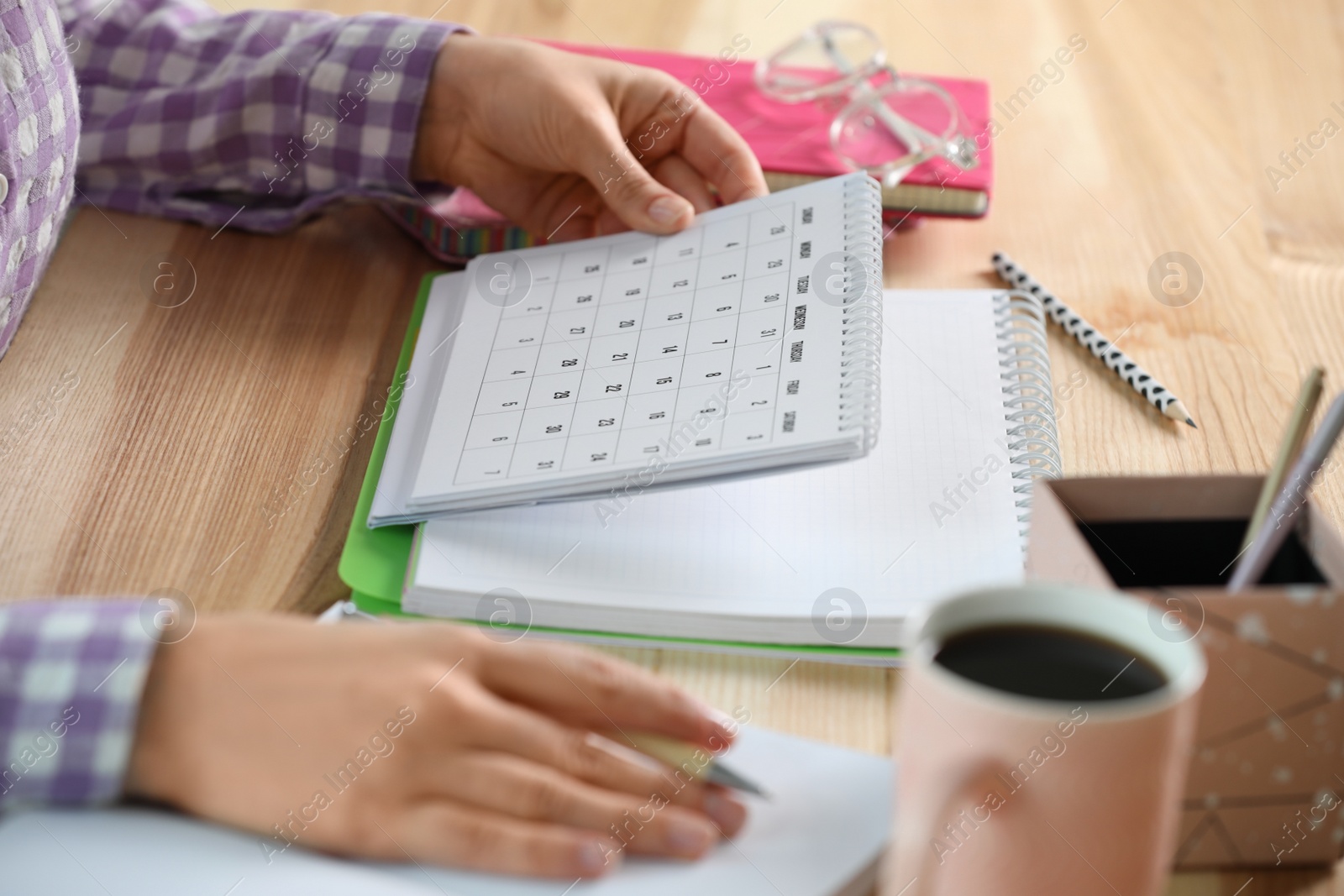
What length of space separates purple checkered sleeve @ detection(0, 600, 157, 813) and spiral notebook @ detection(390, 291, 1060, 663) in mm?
152

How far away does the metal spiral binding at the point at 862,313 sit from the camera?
62 cm

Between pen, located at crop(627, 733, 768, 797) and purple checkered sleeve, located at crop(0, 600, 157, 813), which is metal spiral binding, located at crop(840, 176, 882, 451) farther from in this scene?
purple checkered sleeve, located at crop(0, 600, 157, 813)

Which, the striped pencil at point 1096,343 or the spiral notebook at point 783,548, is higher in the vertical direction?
the striped pencil at point 1096,343

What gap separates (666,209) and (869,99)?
0.29 meters

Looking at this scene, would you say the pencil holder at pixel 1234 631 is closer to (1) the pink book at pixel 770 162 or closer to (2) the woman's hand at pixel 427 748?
(2) the woman's hand at pixel 427 748

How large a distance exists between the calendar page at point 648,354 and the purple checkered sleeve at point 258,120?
172mm

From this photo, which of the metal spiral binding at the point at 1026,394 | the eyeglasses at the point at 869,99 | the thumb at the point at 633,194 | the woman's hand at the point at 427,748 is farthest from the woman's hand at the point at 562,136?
the woman's hand at the point at 427,748

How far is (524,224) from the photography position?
0.98 m

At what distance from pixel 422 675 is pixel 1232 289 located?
693mm

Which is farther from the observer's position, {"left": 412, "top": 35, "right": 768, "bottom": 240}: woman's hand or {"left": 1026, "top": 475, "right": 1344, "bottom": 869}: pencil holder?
{"left": 412, "top": 35, "right": 768, "bottom": 240}: woman's hand

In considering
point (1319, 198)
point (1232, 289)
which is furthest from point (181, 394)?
point (1319, 198)

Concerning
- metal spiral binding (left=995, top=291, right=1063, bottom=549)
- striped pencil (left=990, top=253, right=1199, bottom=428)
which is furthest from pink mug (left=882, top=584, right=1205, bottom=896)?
striped pencil (left=990, top=253, right=1199, bottom=428)

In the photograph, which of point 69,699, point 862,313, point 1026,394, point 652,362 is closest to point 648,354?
point 652,362

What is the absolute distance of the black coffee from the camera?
0.41 meters
